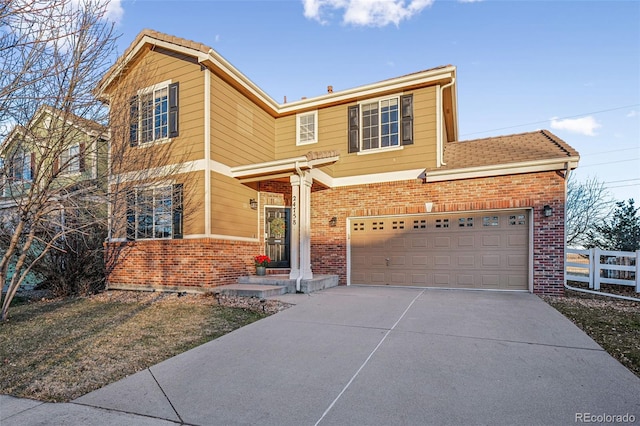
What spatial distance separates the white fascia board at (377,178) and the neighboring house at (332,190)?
31 millimetres

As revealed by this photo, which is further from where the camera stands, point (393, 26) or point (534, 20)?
point (393, 26)

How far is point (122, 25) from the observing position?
5.93 metres

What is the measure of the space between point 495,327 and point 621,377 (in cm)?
185

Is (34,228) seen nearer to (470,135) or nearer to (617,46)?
(617,46)

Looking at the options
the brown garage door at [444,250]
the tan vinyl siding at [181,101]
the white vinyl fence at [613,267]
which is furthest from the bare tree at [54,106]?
the white vinyl fence at [613,267]

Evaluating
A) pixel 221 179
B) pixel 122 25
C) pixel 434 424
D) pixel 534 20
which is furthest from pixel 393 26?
pixel 434 424

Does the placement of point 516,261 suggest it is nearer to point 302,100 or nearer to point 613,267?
point 613,267

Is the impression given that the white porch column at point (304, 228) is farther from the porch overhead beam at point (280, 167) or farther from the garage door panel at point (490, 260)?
the garage door panel at point (490, 260)

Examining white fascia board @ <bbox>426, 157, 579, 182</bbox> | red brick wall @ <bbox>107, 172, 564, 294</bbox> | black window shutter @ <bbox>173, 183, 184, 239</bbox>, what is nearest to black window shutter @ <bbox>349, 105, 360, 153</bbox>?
red brick wall @ <bbox>107, 172, 564, 294</bbox>

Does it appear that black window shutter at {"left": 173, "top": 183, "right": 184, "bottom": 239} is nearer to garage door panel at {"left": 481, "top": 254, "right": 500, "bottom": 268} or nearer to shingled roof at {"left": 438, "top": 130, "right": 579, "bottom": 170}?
shingled roof at {"left": 438, "top": 130, "right": 579, "bottom": 170}

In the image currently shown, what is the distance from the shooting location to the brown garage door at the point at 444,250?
8836mm

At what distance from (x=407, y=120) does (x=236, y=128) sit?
4.84 m

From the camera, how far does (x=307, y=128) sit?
11.5m

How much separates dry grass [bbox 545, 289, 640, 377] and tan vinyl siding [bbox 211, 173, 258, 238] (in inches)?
296
